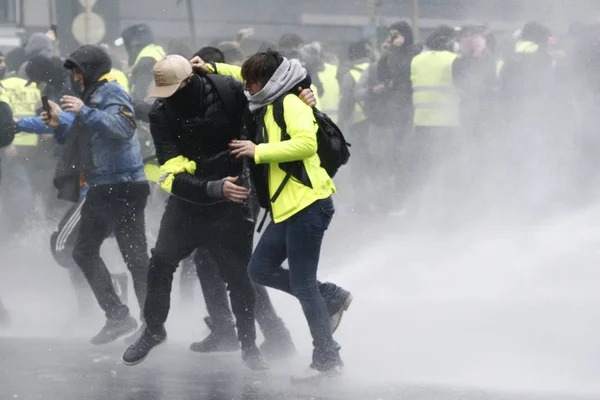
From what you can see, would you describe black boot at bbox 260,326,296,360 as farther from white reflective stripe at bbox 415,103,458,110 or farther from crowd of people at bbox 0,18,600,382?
white reflective stripe at bbox 415,103,458,110

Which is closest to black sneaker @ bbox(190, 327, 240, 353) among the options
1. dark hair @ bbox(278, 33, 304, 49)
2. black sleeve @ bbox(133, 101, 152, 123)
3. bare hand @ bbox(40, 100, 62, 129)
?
bare hand @ bbox(40, 100, 62, 129)

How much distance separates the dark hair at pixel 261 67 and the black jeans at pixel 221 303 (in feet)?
4.26

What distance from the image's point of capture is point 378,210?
14.1m

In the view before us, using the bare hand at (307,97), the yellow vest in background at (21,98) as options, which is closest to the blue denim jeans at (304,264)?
the bare hand at (307,97)

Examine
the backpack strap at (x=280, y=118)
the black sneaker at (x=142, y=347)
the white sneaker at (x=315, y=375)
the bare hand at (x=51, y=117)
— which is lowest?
the white sneaker at (x=315, y=375)

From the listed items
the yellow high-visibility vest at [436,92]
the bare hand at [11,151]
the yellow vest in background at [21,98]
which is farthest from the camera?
the yellow high-visibility vest at [436,92]

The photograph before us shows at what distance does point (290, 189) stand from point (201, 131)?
0.58 metres

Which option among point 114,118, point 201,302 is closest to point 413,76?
point 201,302

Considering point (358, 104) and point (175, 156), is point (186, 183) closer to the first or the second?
point (175, 156)

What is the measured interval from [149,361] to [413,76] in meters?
6.38

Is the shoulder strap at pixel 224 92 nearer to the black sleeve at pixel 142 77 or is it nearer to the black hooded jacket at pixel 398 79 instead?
the black sleeve at pixel 142 77

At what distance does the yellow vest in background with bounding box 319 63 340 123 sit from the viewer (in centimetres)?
1405

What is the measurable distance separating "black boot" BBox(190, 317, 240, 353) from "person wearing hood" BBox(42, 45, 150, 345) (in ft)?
1.81

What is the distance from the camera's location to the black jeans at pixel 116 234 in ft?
25.8
